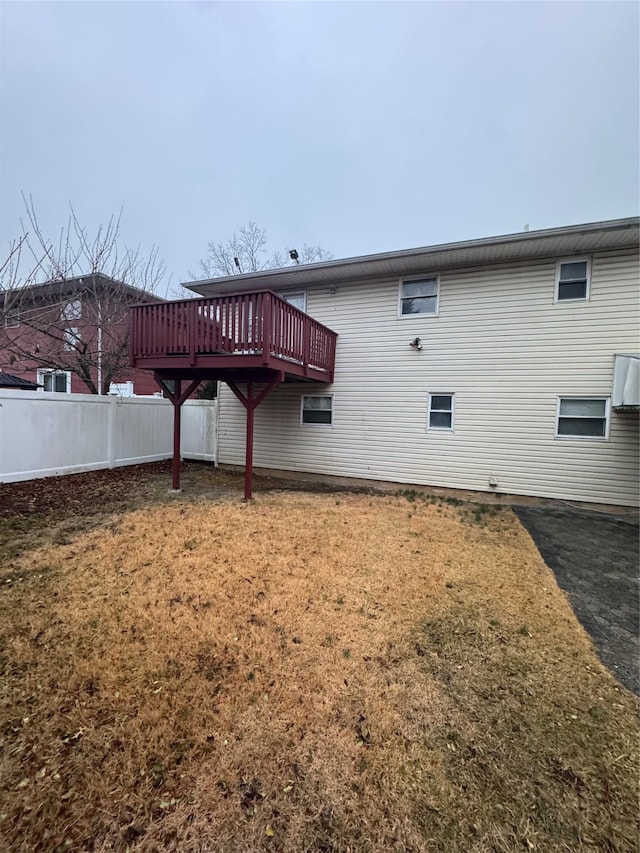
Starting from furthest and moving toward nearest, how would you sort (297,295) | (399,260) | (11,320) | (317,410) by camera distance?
(297,295), (317,410), (399,260), (11,320)

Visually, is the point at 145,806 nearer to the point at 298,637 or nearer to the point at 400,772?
the point at 400,772

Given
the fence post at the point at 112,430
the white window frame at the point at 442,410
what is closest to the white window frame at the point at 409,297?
the white window frame at the point at 442,410

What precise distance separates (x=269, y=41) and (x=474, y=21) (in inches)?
237

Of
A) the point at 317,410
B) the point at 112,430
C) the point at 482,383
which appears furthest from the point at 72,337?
the point at 482,383

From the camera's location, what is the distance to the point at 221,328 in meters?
6.39

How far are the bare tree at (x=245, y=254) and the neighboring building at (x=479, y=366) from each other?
12.1m

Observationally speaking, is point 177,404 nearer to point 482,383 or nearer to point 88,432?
point 88,432

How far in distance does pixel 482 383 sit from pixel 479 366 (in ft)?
1.22

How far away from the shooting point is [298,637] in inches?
110

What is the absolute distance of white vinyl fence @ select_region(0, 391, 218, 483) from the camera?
6961mm

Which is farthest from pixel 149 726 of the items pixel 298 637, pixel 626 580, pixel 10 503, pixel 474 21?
pixel 474 21

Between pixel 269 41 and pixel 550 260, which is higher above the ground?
pixel 269 41

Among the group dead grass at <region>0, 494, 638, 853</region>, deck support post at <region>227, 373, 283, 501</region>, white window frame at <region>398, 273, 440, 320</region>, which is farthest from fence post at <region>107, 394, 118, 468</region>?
white window frame at <region>398, 273, 440, 320</region>

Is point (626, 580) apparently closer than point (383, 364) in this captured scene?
Yes
